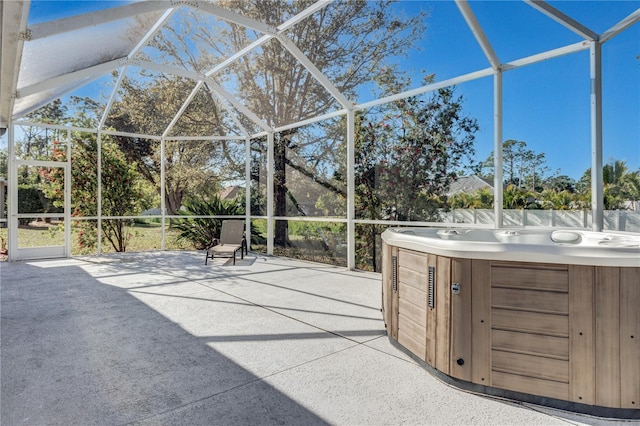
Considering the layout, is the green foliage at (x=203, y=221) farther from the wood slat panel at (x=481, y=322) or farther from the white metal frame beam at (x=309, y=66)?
the wood slat panel at (x=481, y=322)

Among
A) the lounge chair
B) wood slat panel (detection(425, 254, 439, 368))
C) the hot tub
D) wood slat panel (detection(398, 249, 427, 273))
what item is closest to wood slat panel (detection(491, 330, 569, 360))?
the hot tub

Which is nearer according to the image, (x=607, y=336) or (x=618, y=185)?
(x=607, y=336)

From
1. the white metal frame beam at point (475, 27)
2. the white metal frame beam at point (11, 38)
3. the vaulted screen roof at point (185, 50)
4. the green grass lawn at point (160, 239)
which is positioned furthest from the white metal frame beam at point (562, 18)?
the green grass lawn at point (160, 239)

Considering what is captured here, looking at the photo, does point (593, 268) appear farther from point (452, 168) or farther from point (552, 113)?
point (452, 168)

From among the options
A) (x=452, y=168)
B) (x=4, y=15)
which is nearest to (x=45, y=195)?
(x=4, y=15)

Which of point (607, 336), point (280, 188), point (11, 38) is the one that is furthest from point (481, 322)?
point (280, 188)

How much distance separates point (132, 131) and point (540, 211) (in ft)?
30.1

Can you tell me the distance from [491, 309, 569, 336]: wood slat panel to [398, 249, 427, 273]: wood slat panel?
1.78 ft

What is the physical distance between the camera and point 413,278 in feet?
9.00

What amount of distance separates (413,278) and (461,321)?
50 centimetres

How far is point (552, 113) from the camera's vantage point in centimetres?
440

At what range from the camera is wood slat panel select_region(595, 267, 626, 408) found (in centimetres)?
199

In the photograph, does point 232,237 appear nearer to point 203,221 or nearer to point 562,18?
point 203,221

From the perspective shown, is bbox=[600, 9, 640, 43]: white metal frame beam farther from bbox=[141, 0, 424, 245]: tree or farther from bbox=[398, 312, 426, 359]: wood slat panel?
bbox=[398, 312, 426, 359]: wood slat panel
